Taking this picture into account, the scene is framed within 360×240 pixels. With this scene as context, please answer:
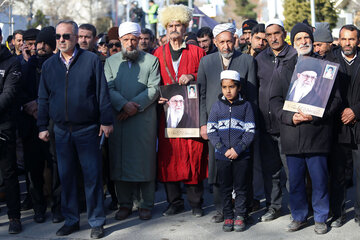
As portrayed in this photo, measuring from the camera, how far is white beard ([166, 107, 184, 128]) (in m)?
7.12

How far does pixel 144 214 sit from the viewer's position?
7094 mm

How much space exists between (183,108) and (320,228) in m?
2.15

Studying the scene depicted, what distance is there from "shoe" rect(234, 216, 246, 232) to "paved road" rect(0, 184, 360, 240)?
0.06 m

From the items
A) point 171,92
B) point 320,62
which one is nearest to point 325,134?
point 320,62

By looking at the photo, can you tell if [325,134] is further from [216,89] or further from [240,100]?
[216,89]

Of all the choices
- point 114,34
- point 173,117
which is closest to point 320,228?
point 173,117

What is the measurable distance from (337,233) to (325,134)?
106 centimetres

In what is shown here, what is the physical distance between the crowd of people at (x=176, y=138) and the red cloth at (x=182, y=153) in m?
0.01

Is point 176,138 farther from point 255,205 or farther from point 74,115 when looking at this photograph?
point 74,115

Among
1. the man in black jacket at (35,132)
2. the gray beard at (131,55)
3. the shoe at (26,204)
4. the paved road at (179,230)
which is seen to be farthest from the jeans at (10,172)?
the gray beard at (131,55)

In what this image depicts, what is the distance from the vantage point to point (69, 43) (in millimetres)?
6371

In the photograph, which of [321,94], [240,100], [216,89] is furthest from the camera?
[216,89]

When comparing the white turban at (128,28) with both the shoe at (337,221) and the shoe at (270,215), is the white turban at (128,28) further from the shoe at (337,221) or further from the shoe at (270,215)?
the shoe at (337,221)

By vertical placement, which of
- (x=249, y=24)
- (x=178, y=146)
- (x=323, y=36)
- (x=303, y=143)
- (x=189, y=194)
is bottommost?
(x=189, y=194)
